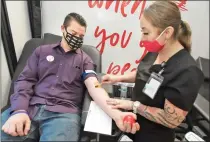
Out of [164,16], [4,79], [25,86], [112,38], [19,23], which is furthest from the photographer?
[112,38]

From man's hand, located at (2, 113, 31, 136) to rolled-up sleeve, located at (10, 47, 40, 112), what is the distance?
0.07 meters

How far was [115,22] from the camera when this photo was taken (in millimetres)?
2182

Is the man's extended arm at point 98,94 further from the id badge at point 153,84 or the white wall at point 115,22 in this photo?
the white wall at point 115,22

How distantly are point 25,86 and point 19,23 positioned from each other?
71 centimetres

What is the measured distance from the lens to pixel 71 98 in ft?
4.80

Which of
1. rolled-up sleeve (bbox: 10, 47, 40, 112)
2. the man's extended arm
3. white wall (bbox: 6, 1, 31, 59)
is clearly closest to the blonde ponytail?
the man's extended arm

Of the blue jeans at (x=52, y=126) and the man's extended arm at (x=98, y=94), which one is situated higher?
the man's extended arm at (x=98, y=94)

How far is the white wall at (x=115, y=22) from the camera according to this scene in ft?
6.94

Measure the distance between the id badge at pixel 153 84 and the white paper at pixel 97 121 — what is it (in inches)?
10.5

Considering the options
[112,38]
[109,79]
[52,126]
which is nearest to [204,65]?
[112,38]

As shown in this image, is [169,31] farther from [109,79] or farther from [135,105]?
[109,79]

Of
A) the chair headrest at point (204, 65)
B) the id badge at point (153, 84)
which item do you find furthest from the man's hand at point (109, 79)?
the chair headrest at point (204, 65)

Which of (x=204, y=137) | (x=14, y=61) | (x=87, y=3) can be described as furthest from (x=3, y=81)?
(x=204, y=137)

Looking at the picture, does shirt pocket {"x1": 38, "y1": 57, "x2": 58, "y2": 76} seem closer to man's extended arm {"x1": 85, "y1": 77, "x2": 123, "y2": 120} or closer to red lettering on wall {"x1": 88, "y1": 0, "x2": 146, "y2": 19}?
man's extended arm {"x1": 85, "y1": 77, "x2": 123, "y2": 120}
